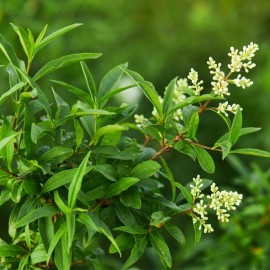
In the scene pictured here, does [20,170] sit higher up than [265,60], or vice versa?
[20,170]

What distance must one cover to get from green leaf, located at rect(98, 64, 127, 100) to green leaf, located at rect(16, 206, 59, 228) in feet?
0.64

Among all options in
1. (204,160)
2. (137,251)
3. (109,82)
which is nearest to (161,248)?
(137,251)

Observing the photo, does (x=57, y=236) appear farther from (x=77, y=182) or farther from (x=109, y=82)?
(x=109, y=82)

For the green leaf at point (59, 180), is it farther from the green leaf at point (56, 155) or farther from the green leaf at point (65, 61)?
the green leaf at point (65, 61)

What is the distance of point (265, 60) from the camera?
2.79 meters

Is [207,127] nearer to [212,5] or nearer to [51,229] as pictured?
[212,5]

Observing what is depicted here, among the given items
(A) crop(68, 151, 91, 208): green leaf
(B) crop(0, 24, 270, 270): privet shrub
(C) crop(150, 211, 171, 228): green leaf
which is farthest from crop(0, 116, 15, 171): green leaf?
(C) crop(150, 211, 171, 228): green leaf

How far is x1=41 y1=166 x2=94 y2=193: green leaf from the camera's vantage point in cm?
84

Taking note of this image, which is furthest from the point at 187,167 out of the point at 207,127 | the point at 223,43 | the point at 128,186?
the point at 128,186

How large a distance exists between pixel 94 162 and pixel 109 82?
124 millimetres

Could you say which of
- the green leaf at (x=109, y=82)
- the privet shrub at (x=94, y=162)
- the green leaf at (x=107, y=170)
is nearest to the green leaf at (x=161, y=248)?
the privet shrub at (x=94, y=162)

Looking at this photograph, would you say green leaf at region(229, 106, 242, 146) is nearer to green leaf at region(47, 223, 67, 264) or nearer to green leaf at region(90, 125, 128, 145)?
green leaf at region(90, 125, 128, 145)

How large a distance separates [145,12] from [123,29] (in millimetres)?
227

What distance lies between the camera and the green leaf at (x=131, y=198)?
0.89 meters
